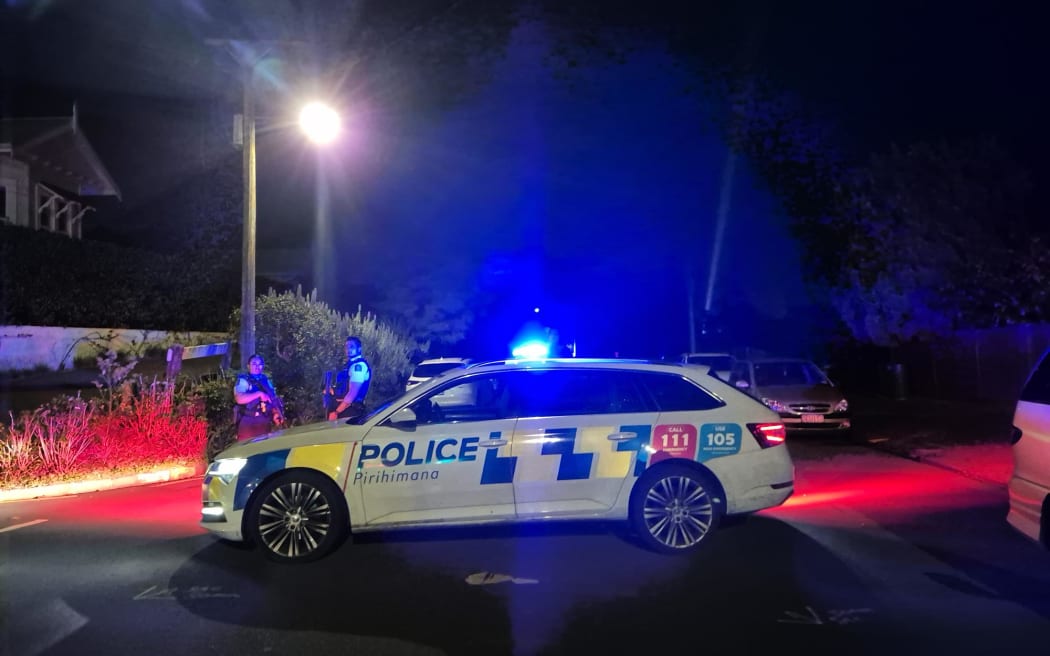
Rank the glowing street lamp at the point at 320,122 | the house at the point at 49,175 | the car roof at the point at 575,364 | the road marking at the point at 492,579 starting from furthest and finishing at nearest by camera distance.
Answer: the house at the point at 49,175 → the glowing street lamp at the point at 320,122 → the car roof at the point at 575,364 → the road marking at the point at 492,579

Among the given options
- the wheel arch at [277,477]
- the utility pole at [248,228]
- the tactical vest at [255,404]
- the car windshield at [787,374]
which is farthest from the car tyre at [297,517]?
the car windshield at [787,374]

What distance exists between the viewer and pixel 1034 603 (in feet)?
18.4

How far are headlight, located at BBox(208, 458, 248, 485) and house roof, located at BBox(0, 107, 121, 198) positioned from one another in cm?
2022

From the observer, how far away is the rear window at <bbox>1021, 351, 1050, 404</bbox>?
5.92m

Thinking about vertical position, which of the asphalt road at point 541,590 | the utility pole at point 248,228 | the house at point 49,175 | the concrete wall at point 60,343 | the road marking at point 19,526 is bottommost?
the asphalt road at point 541,590

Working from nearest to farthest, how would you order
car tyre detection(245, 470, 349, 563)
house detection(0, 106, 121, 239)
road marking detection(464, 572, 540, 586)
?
road marking detection(464, 572, 540, 586)
car tyre detection(245, 470, 349, 563)
house detection(0, 106, 121, 239)

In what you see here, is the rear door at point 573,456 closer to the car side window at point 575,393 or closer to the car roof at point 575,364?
the car side window at point 575,393

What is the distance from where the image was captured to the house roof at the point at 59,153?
23.9m

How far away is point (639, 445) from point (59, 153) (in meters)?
25.5

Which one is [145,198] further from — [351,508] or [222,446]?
[351,508]

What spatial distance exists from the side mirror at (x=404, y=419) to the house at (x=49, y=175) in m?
18.2

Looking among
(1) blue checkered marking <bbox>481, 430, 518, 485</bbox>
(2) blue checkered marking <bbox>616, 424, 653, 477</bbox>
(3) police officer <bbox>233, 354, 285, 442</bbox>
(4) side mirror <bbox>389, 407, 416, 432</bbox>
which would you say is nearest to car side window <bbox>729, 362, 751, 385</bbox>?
(2) blue checkered marking <bbox>616, 424, 653, 477</bbox>

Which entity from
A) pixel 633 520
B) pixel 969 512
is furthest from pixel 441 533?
pixel 969 512

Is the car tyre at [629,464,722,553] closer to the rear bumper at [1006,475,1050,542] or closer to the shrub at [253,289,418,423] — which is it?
the rear bumper at [1006,475,1050,542]
